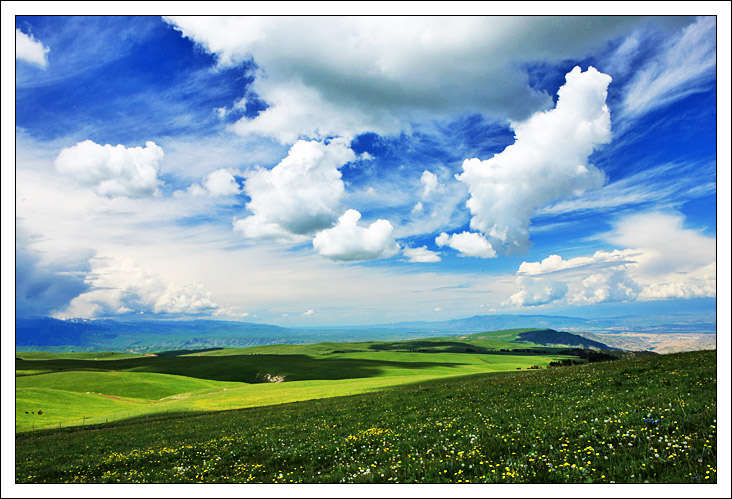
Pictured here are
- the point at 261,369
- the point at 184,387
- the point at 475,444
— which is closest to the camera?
the point at 475,444

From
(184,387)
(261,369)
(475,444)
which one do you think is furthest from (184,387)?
(475,444)

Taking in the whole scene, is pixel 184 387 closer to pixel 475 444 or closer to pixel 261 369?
pixel 261 369

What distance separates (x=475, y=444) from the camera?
11.4 metres

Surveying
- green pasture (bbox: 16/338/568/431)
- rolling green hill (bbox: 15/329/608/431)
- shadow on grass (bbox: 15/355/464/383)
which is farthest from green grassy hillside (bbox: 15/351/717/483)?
shadow on grass (bbox: 15/355/464/383)

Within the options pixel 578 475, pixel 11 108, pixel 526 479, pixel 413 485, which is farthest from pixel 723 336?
pixel 11 108

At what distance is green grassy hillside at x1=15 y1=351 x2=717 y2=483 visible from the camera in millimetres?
9039

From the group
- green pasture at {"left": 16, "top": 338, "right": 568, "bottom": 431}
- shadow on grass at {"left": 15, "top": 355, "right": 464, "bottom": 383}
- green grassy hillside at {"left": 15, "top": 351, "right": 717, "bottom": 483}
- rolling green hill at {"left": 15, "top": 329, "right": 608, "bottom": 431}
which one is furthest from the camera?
shadow on grass at {"left": 15, "top": 355, "right": 464, "bottom": 383}

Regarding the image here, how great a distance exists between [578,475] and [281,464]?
9.66m

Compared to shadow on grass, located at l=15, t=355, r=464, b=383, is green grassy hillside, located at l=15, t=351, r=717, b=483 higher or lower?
higher

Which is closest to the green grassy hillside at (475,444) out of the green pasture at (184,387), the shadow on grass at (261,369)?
the green pasture at (184,387)

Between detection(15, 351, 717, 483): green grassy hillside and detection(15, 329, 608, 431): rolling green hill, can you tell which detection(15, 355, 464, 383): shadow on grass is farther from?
detection(15, 351, 717, 483): green grassy hillside

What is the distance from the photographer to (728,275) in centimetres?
1239

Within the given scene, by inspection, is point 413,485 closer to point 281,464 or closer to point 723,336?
point 281,464

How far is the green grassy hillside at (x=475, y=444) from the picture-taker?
29.7 feet
